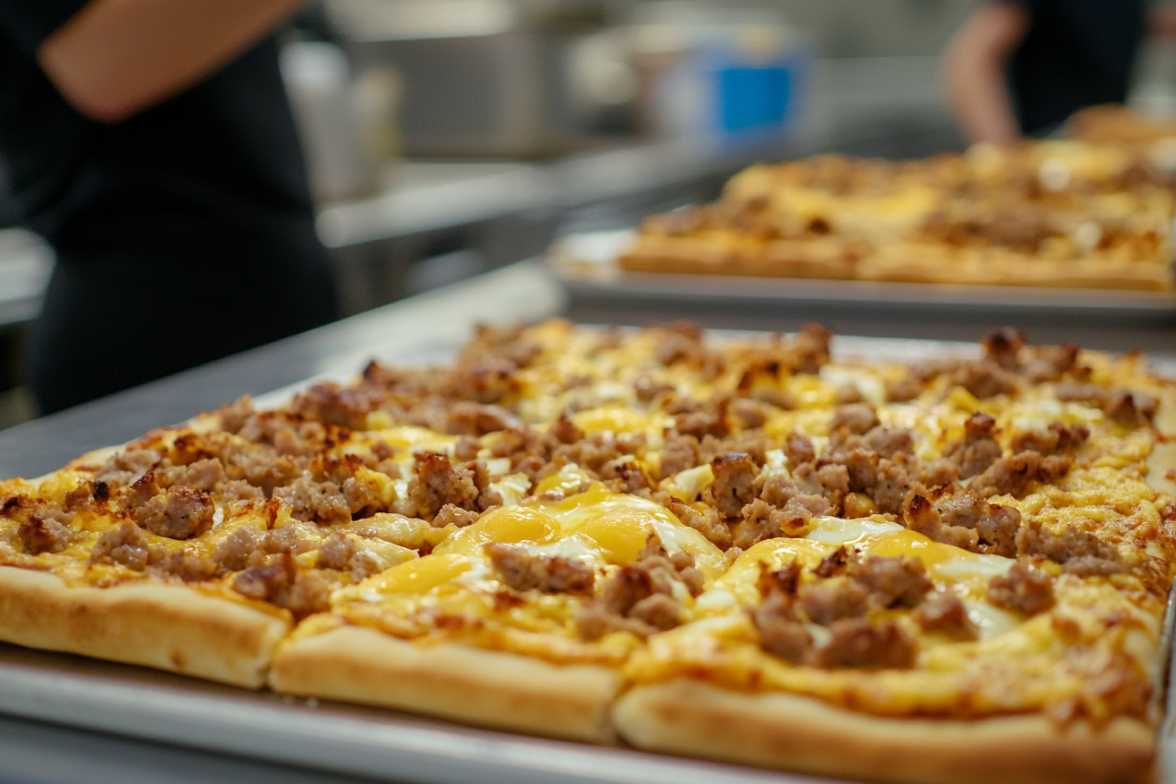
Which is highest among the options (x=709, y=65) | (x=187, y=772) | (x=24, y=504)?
(x=709, y=65)

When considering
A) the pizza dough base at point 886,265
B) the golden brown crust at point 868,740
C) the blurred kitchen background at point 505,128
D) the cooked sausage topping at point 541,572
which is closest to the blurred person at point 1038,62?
the blurred kitchen background at point 505,128

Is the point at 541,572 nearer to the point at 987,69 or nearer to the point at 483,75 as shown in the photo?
the point at 987,69

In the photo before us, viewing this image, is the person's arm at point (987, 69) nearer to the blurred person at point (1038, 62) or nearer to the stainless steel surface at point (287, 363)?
the blurred person at point (1038, 62)

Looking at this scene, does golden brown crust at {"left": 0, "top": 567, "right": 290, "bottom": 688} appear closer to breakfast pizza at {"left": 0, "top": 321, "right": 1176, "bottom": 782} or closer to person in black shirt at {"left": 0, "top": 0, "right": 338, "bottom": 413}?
breakfast pizza at {"left": 0, "top": 321, "right": 1176, "bottom": 782}

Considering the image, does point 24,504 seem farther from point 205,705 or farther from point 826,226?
point 826,226

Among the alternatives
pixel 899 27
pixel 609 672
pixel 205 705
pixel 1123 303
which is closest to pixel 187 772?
pixel 205 705

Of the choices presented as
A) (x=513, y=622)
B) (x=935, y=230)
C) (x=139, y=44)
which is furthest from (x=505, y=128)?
(x=513, y=622)
